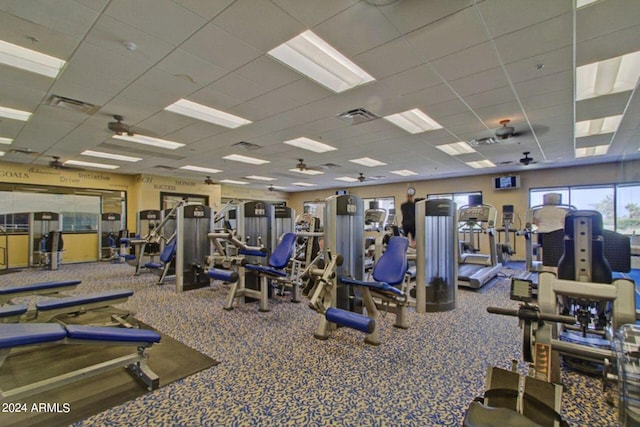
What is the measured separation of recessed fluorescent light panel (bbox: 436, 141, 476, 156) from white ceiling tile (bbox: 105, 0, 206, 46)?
5527mm

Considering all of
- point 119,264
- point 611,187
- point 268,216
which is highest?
point 611,187

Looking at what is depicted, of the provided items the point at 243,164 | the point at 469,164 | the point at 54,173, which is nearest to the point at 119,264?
the point at 54,173

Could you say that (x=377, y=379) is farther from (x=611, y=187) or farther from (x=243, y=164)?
(x=611, y=187)

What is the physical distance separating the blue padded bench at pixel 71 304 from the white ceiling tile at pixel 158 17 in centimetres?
265

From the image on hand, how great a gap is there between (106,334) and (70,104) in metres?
3.73

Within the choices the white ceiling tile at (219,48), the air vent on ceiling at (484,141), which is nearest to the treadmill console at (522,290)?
the white ceiling tile at (219,48)

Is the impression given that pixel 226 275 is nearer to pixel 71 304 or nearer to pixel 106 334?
pixel 71 304

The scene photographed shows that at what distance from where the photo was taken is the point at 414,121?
526 centimetres

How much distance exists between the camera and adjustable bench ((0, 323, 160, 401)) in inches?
73.7

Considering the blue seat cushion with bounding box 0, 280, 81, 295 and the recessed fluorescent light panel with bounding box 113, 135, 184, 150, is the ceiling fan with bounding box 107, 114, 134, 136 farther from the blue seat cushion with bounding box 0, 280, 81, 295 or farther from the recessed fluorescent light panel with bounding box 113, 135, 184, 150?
the blue seat cushion with bounding box 0, 280, 81, 295

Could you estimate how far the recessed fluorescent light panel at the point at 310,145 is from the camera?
252 inches

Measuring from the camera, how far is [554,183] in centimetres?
930

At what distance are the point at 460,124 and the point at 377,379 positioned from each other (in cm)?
444

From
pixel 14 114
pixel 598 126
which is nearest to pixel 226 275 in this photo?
pixel 14 114
